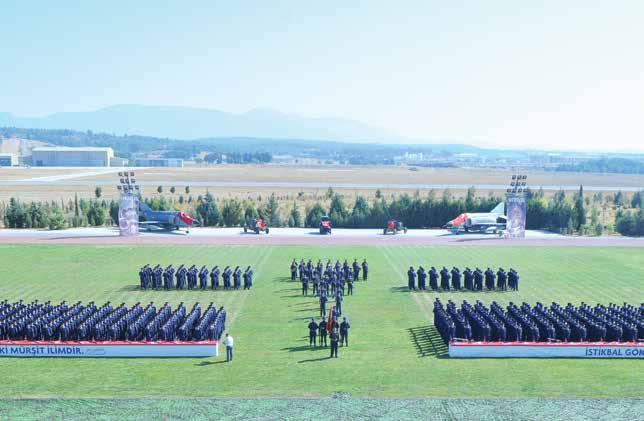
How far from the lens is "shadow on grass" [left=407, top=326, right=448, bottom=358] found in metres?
19.0

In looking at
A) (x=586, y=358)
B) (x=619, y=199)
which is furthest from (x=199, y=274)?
(x=619, y=199)

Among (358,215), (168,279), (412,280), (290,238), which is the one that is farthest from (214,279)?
→ (358,215)

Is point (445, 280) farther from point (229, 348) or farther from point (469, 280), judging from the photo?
point (229, 348)

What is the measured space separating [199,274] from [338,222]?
Result: 22720 millimetres

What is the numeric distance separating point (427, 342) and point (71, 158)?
140720mm

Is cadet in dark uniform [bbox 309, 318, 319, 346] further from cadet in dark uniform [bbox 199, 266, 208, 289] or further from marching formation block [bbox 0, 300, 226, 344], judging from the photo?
cadet in dark uniform [bbox 199, 266, 208, 289]

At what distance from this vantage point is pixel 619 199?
218ft

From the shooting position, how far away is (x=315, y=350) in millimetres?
19328

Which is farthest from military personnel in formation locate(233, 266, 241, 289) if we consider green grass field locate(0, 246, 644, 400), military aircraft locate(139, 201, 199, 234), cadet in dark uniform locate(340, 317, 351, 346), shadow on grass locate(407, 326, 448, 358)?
military aircraft locate(139, 201, 199, 234)

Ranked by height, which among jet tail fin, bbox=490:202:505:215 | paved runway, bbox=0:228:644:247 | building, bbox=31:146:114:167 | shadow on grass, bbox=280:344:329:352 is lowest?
shadow on grass, bbox=280:344:329:352

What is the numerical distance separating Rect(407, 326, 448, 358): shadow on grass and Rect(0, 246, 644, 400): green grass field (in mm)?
34

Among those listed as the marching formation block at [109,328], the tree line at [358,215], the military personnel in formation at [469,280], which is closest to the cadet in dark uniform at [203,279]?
the marching formation block at [109,328]

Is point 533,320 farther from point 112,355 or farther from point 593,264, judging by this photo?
point 593,264

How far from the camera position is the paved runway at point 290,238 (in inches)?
1583
